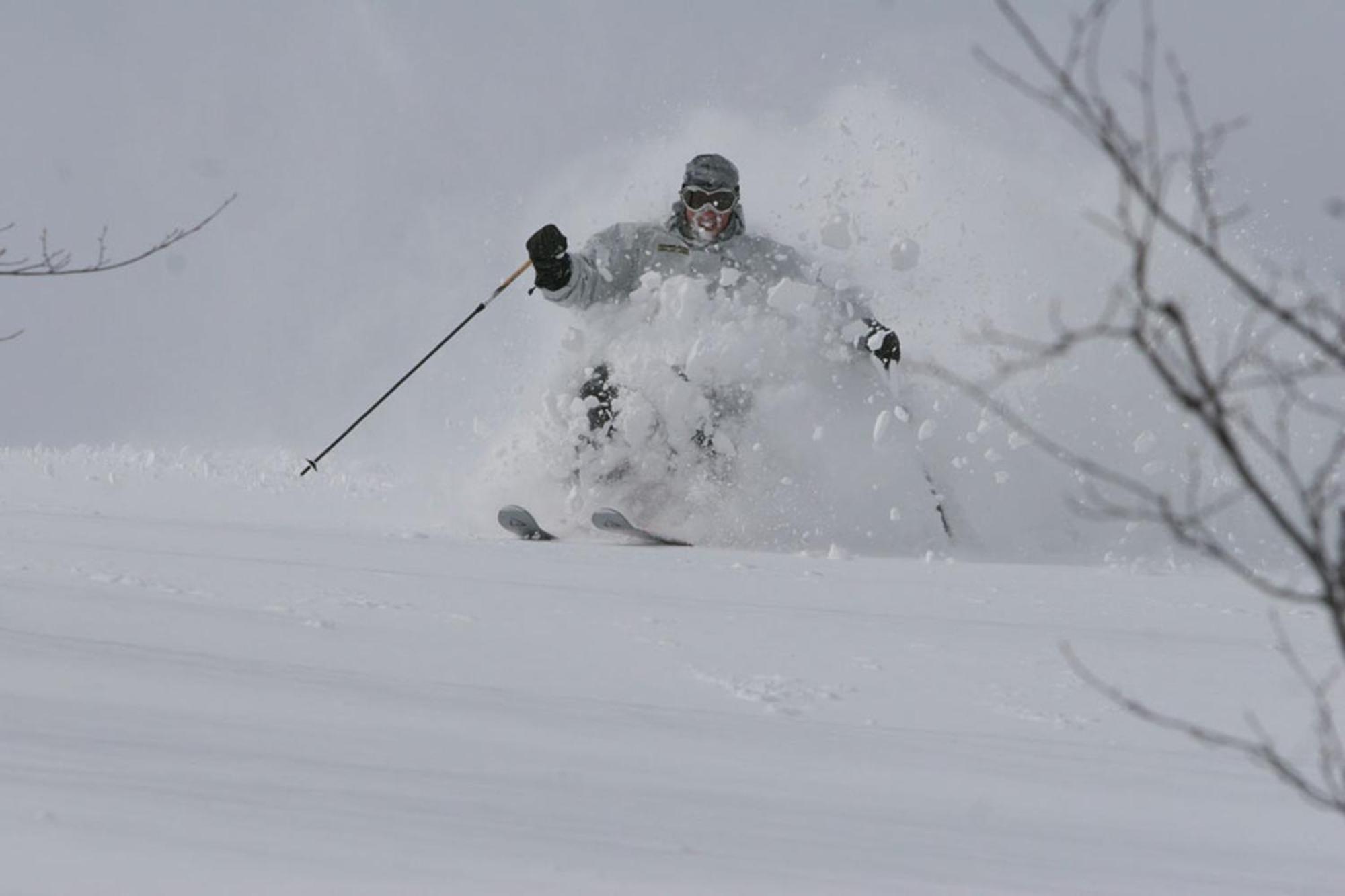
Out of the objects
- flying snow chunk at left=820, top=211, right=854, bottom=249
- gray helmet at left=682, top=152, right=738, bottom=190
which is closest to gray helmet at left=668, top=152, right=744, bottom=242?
gray helmet at left=682, top=152, right=738, bottom=190

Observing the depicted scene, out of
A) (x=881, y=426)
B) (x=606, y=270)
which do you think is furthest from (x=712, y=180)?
(x=881, y=426)

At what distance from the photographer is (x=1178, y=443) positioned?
8.34m

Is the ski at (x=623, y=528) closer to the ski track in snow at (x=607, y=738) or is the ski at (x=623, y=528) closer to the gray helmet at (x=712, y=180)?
the ski track in snow at (x=607, y=738)

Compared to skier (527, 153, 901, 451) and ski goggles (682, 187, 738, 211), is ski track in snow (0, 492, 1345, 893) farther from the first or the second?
ski goggles (682, 187, 738, 211)

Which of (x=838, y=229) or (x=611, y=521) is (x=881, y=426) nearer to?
(x=838, y=229)

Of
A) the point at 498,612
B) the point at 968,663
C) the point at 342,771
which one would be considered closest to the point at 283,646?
the point at 498,612

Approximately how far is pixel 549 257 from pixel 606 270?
375 millimetres

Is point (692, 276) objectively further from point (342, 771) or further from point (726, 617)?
point (342, 771)

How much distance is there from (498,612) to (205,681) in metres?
1.37

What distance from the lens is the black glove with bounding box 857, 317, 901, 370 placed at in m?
7.46

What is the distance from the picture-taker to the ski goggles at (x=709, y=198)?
Result: 7.65 meters

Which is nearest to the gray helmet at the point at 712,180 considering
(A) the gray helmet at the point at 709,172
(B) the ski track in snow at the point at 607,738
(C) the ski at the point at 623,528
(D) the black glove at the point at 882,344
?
(A) the gray helmet at the point at 709,172

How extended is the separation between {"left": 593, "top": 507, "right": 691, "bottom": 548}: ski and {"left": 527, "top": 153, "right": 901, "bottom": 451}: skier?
0.61 m

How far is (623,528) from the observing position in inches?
275
